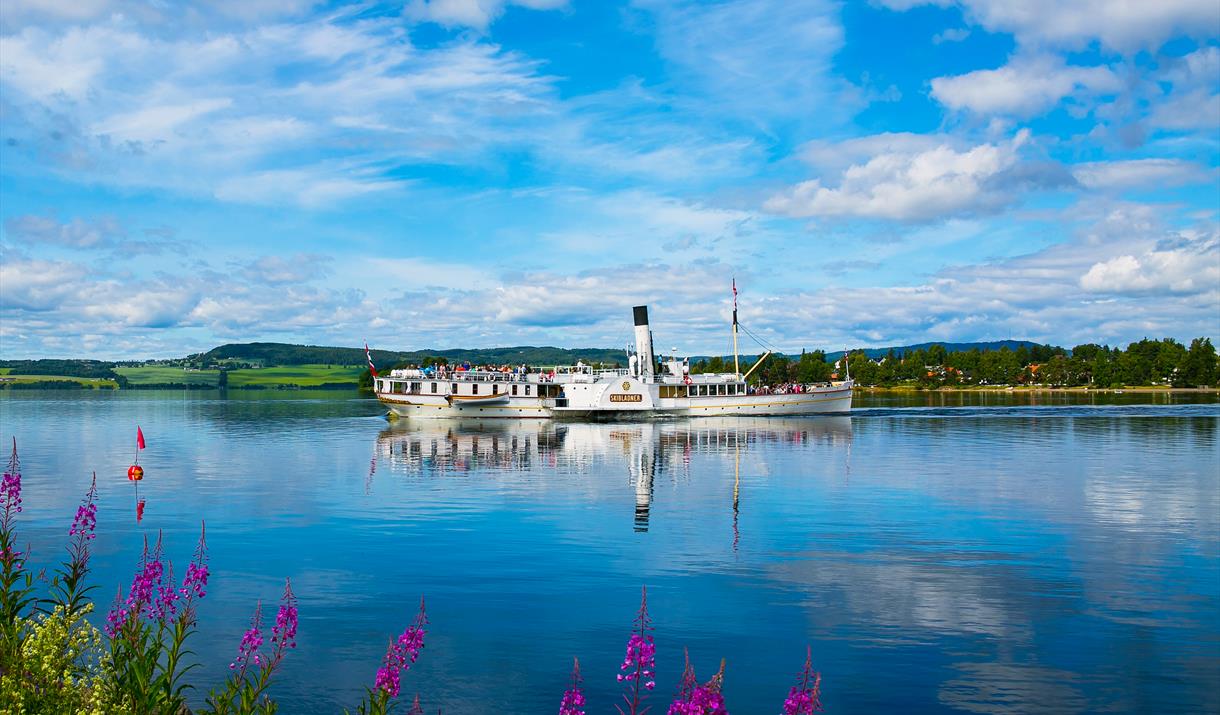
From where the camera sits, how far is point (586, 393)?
353 feet

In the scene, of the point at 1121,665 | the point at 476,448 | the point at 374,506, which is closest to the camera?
the point at 1121,665

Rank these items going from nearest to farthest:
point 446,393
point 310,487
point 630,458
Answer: point 310,487 < point 630,458 < point 446,393

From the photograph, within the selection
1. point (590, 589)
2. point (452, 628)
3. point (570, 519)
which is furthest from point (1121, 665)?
point (570, 519)

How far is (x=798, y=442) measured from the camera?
75250mm

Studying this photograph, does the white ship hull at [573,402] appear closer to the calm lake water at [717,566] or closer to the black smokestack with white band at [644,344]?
the black smokestack with white band at [644,344]

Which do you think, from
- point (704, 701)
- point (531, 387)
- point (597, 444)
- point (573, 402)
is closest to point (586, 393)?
point (573, 402)

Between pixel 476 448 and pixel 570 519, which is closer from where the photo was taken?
pixel 570 519

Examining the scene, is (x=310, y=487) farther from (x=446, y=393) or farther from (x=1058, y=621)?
(x=446, y=393)

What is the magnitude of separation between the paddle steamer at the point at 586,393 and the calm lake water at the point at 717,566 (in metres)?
43.3

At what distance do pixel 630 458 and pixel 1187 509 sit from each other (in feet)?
110

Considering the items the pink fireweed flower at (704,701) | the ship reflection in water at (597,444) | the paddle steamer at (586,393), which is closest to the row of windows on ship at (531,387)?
the paddle steamer at (586,393)

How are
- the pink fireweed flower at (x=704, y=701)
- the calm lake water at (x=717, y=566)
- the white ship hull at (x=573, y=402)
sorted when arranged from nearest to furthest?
the pink fireweed flower at (x=704, y=701) < the calm lake water at (x=717, y=566) < the white ship hull at (x=573, y=402)

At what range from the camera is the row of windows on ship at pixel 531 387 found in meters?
107

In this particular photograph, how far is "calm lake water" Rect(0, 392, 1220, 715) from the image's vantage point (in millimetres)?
17688
